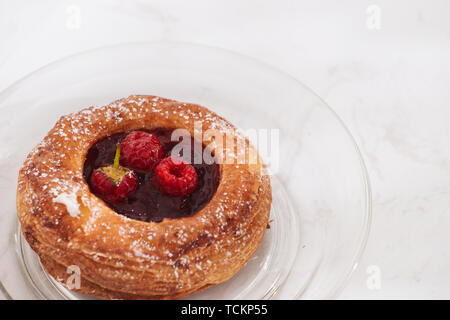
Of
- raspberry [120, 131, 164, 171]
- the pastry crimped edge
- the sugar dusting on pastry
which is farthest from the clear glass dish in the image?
raspberry [120, 131, 164, 171]

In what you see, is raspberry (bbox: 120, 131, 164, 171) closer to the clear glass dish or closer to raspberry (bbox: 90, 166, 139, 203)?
raspberry (bbox: 90, 166, 139, 203)

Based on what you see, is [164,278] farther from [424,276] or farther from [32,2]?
[32,2]

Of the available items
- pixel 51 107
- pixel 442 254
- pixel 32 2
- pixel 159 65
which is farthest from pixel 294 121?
pixel 32 2

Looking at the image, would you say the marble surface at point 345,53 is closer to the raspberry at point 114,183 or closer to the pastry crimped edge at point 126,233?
the pastry crimped edge at point 126,233

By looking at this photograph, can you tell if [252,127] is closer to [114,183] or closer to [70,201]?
[114,183]

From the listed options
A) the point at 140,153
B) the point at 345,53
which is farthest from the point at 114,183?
the point at 345,53
